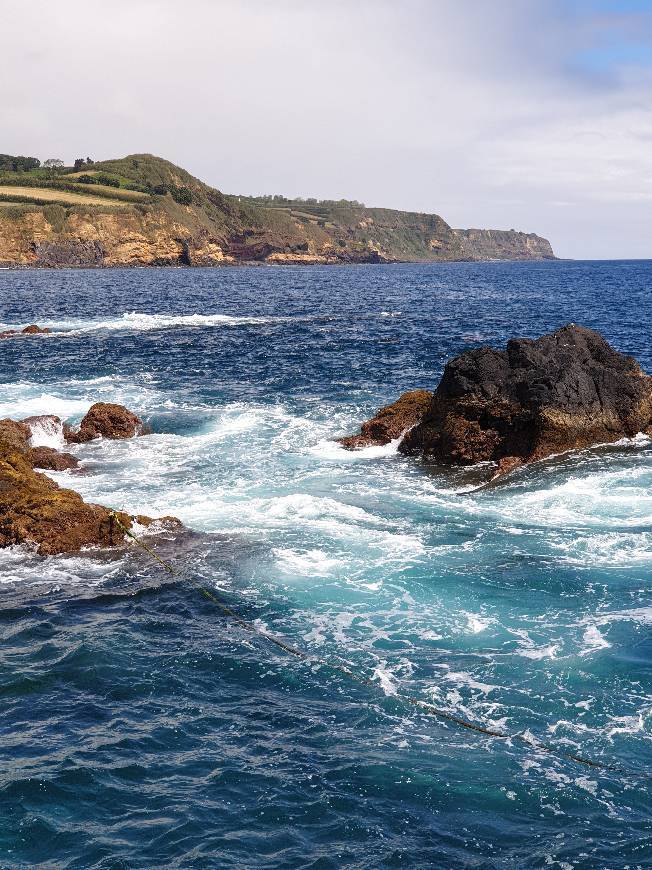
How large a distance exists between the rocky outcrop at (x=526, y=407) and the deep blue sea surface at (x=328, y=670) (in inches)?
35.3

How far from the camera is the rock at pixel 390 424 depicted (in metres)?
26.0

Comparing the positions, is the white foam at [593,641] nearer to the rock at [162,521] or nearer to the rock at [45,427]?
the rock at [162,521]

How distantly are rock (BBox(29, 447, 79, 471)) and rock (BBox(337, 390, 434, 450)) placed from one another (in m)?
8.71

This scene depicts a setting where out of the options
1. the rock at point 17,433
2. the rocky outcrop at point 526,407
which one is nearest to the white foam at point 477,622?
the rocky outcrop at point 526,407

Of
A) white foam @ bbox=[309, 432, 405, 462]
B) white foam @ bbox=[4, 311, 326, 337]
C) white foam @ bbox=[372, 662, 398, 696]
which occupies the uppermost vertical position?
white foam @ bbox=[4, 311, 326, 337]

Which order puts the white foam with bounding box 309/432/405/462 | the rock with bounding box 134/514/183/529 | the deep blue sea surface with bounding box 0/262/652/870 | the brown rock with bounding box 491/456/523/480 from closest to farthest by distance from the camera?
the deep blue sea surface with bounding box 0/262/652/870
the rock with bounding box 134/514/183/529
the brown rock with bounding box 491/456/523/480
the white foam with bounding box 309/432/405/462

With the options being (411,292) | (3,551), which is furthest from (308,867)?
(411,292)

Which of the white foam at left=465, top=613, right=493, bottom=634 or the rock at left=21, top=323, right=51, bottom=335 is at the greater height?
the rock at left=21, top=323, right=51, bottom=335

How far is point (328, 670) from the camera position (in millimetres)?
12438

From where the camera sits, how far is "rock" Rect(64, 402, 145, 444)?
26938mm

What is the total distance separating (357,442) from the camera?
85.4 feet

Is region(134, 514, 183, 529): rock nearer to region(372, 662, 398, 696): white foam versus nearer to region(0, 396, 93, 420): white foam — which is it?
region(372, 662, 398, 696): white foam

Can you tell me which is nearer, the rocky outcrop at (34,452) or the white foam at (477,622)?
the white foam at (477,622)

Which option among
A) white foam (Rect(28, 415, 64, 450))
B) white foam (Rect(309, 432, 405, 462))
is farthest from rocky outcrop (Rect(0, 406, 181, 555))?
white foam (Rect(309, 432, 405, 462))
